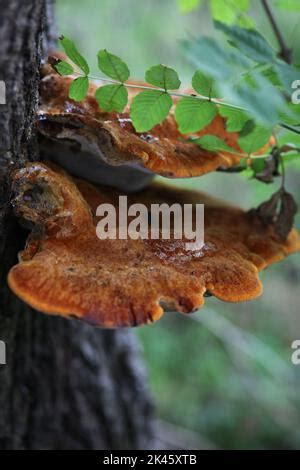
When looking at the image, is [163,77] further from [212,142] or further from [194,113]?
[212,142]

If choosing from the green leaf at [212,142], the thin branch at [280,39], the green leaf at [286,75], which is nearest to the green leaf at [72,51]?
the green leaf at [212,142]

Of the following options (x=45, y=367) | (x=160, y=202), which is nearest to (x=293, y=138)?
(x=160, y=202)

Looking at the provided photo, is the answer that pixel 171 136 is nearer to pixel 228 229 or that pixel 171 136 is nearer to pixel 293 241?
pixel 228 229

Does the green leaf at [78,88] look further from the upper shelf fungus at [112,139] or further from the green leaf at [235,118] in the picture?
the green leaf at [235,118]

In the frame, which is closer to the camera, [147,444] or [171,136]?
[171,136]

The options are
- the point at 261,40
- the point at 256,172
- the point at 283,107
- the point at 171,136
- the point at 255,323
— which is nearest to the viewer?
the point at 283,107
